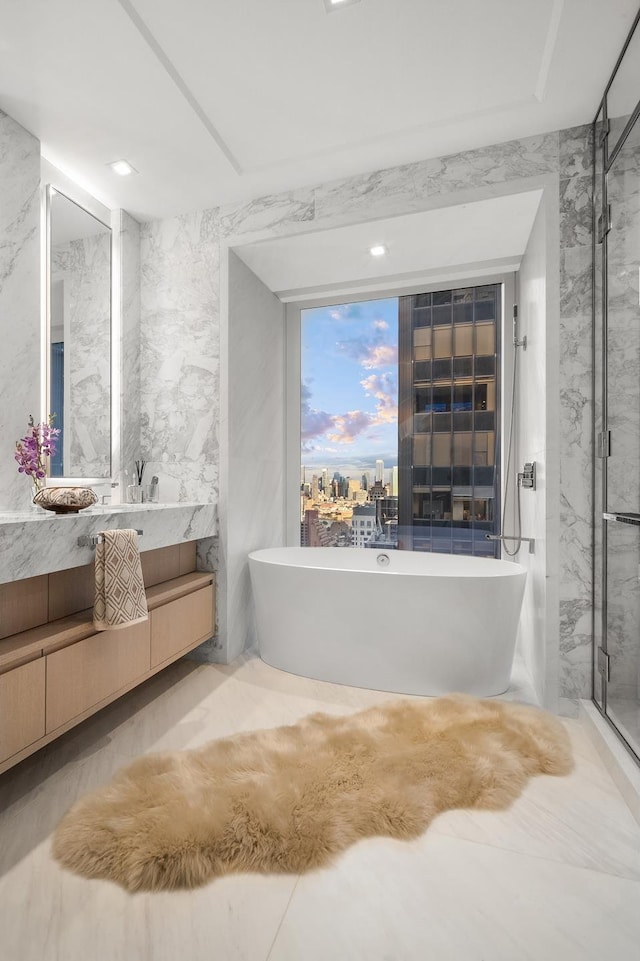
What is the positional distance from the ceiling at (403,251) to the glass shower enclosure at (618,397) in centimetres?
40

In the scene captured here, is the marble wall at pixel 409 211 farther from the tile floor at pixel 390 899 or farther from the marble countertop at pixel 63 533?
the tile floor at pixel 390 899

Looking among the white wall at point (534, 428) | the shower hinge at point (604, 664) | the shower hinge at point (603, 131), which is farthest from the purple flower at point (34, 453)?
the shower hinge at point (603, 131)

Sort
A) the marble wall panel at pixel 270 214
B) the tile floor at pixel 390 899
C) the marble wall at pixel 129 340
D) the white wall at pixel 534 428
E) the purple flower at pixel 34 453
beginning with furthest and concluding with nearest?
the marble wall at pixel 129 340 → the marble wall panel at pixel 270 214 → the white wall at pixel 534 428 → the purple flower at pixel 34 453 → the tile floor at pixel 390 899

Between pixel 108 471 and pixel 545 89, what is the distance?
2.72 meters

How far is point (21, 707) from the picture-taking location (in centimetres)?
152

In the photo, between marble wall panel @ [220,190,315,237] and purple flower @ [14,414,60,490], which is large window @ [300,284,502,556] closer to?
marble wall panel @ [220,190,315,237]

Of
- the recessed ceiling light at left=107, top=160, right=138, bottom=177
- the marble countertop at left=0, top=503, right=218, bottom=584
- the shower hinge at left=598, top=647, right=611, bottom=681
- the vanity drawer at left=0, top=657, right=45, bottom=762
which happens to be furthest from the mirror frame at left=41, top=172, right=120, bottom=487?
the shower hinge at left=598, top=647, right=611, bottom=681

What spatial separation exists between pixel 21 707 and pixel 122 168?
8.03 feet

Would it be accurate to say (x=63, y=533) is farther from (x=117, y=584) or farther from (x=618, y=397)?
(x=618, y=397)

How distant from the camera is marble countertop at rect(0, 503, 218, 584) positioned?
1.51 meters

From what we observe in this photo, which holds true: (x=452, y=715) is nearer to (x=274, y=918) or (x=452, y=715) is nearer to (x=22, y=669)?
(x=274, y=918)

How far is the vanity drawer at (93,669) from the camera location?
5.43 ft

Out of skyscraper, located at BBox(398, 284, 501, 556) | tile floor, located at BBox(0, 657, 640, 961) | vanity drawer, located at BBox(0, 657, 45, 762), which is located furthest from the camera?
skyscraper, located at BBox(398, 284, 501, 556)

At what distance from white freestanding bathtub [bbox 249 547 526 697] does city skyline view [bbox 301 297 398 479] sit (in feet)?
3.67
